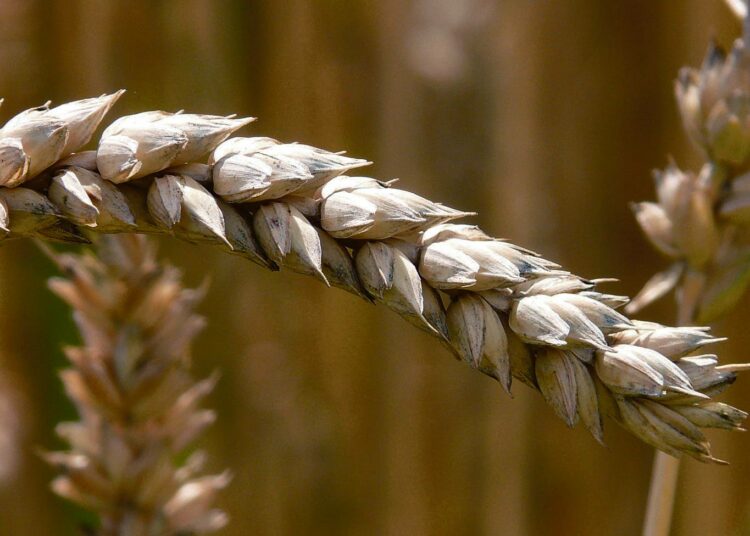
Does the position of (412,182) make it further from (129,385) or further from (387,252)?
(387,252)

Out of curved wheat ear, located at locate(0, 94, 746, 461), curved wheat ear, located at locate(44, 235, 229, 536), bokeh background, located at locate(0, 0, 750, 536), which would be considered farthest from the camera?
bokeh background, located at locate(0, 0, 750, 536)

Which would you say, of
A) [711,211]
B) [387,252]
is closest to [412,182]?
[711,211]

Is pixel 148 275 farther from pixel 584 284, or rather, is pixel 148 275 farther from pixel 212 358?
pixel 212 358

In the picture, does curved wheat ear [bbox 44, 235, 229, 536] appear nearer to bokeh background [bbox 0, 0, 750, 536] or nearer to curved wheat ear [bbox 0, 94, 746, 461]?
curved wheat ear [bbox 0, 94, 746, 461]

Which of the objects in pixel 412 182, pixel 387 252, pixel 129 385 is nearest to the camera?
pixel 387 252

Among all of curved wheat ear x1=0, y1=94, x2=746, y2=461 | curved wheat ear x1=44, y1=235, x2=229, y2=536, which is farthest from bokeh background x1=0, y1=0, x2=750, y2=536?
curved wheat ear x1=0, y1=94, x2=746, y2=461

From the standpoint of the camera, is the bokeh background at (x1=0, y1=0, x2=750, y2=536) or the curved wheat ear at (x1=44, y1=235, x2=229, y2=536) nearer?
the curved wheat ear at (x1=44, y1=235, x2=229, y2=536)

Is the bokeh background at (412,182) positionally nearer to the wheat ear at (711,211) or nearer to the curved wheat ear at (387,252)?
the wheat ear at (711,211)
